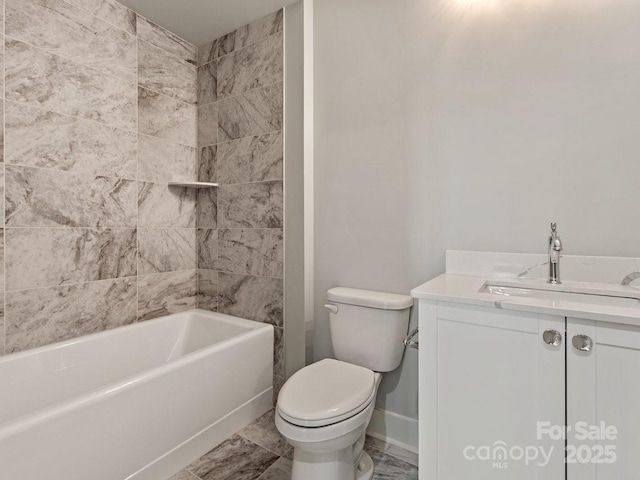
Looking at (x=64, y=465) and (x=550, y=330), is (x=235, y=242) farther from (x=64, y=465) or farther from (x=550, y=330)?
(x=550, y=330)

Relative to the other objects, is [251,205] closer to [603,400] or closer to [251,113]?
[251,113]

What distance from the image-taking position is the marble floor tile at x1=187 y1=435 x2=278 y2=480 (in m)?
1.49

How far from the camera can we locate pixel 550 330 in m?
0.88

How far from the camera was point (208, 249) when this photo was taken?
2.36 m

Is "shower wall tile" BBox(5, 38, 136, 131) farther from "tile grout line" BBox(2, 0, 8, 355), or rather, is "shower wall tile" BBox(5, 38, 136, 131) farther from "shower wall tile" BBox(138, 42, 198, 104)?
"shower wall tile" BBox(138, 42, 198, 104)

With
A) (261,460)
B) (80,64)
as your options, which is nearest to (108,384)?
(261,460)

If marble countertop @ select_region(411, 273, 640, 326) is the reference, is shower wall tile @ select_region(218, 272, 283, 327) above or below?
below

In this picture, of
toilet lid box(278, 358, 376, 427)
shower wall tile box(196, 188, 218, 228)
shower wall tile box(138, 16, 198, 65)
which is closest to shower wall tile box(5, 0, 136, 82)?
shower wall tile box(138, 16, 198, 65)

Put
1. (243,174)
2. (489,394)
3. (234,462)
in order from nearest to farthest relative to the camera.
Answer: (489,394) → (234,462) → (243,174)

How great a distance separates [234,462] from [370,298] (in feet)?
3.38

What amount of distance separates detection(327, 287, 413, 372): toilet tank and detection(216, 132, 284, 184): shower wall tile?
2.95 feet

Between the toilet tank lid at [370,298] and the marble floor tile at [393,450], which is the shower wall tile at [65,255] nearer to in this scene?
the toilet tank lid at [370,298]

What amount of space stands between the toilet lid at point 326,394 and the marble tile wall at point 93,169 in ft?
2.71

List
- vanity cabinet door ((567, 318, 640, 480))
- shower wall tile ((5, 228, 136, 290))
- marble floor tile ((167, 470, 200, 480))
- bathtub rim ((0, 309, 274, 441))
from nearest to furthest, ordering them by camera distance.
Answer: vanity cabinet door ((567, 318, 640, 480)), bathtub rim ((0, 309, 274, 441)), marble floor tile ((167, 470, 200, 480)), shower wall tile ((5, 228, 136, 290))
